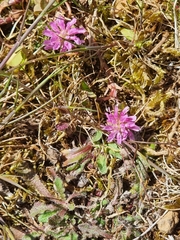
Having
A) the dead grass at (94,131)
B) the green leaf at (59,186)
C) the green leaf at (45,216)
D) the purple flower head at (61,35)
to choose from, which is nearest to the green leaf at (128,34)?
the dead grass at (94,131)

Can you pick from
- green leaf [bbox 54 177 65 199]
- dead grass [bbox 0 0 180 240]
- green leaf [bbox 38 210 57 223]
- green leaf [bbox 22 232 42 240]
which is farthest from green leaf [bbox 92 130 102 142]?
green leaf [bbox 22 232 42 240]

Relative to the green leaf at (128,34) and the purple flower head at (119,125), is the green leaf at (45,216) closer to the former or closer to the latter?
the purple flower head at (119,125)

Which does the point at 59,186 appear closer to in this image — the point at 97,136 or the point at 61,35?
the point at 97,136

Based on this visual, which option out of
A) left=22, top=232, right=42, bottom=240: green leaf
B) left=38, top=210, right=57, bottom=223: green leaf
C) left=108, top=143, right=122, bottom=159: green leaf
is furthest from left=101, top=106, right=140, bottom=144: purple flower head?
left=22, top=232, right=42, bottom=240: green leaf

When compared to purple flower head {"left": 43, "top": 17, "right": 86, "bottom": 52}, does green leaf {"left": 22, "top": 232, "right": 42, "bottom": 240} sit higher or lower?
lower

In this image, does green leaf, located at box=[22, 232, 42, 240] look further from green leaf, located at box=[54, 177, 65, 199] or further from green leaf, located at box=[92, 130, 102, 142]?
green leaf, located at box=[92, 130, 102, 142]

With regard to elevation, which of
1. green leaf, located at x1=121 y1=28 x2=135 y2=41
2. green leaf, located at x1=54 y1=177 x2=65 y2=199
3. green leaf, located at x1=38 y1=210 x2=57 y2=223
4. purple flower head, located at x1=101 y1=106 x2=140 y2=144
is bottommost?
green leaf, located at x1=38 y1=210 x2=57 y2=223

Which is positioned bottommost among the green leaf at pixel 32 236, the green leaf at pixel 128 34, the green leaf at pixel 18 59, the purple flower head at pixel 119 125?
the green leaf at pixel 32 236

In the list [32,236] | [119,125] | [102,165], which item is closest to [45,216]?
[32,236]
